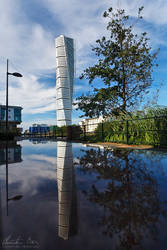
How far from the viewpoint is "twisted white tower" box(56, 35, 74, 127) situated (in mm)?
67125

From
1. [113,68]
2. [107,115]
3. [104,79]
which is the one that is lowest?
[107,115]

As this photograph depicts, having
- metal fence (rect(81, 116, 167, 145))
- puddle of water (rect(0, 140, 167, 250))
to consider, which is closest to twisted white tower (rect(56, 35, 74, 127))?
metal fence (rect(81, 116, 167, 145))

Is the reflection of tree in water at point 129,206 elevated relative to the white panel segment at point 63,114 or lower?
lower

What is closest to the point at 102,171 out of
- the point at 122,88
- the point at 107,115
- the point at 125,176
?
the point at 125,176

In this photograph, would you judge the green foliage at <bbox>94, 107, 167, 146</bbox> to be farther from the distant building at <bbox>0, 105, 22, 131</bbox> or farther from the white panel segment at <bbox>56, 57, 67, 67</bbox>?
the white panel segment at <bbox>56, 57, 67, 67</bbox>

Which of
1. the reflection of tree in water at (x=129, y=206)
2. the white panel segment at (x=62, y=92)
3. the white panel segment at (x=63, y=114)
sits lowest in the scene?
the reflection of tree in water at (x=129, y=206)

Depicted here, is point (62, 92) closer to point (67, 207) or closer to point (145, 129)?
point (145, 129)

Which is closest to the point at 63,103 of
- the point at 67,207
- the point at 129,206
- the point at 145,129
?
the point at 145,129

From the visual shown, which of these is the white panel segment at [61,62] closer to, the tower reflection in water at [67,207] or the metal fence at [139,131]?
the metal fence at [139,131]

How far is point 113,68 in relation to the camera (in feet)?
36.2

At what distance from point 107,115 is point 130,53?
4.88 metres

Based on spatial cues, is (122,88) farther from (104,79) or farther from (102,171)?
(102,171)

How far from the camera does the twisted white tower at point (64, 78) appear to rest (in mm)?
67125

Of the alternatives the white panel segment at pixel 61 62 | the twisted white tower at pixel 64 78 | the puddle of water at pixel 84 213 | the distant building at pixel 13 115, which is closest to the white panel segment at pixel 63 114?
the twisted white tower at pixel 64 78
